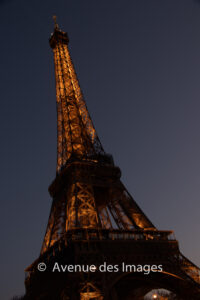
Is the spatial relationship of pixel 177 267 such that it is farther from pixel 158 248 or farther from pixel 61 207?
pixel 61 207

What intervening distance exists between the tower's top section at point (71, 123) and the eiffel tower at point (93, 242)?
14cm

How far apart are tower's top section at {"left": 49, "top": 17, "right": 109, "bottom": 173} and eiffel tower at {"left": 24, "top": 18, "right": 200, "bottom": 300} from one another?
136mm

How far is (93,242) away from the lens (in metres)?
25.9

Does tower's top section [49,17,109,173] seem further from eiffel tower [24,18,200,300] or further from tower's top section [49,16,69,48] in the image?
tower's top section [49,16,69,48]

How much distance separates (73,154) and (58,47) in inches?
963

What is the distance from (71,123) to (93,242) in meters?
19.0

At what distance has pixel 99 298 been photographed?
22.8 meters

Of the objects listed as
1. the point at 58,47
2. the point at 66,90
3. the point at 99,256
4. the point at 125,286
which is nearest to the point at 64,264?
the point at 99,256

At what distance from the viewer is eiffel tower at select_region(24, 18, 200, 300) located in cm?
2434

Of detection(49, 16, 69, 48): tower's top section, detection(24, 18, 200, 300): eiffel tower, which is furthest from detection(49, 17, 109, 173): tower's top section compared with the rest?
detection(49, 16, 69, 48): tower's top section

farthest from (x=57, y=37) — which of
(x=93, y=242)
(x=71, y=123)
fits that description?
(x=93, y=242)

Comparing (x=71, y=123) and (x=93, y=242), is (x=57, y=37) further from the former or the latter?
(x=93, y=242)

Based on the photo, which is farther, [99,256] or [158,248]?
[158,248]

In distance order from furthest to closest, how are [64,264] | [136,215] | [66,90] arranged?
[66,90]
[136,215]
[64,264]
